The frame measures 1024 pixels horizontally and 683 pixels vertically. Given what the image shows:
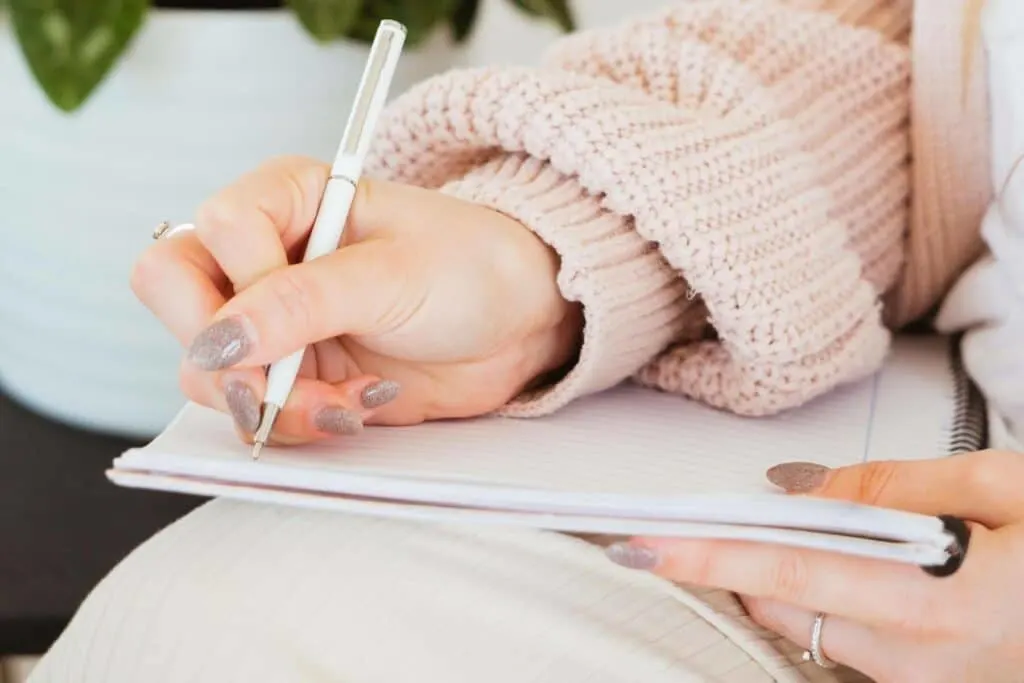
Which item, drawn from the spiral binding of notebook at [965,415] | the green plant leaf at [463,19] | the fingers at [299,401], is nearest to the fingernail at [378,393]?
the fingers at [299,401]

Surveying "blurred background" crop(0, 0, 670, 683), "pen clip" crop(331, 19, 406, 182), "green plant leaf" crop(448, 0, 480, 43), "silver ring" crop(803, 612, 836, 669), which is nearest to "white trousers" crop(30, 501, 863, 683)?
"silver ring" crop(803, 612, 836, 669)

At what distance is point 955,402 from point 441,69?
0.42 meters

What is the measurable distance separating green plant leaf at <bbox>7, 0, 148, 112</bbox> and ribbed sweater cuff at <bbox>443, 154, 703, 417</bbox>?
10.7 inches

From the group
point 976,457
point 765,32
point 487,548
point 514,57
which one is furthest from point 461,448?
point 514,57

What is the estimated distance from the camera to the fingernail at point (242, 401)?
1.13 ft

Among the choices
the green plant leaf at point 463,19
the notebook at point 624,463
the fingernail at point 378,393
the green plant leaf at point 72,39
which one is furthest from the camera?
the green plant leaf at point 463,19

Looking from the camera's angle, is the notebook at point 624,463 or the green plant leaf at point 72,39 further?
the green plant leaf at point 72,39

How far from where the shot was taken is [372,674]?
1.05 ft

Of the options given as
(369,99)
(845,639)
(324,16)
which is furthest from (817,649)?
(324,16)

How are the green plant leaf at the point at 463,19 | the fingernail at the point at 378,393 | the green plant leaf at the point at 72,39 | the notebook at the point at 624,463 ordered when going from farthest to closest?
1. the green plant leaf at the point at 463,19
2. the green plant leaf at the point at 72,39
3. the fingernail at the point at 378,393
4. the notebook at the point at 624,463

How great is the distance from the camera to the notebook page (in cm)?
33

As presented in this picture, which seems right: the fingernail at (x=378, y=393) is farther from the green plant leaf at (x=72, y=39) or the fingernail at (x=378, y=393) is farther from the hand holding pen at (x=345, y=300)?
the green plant leaf at (x=72, y=39)

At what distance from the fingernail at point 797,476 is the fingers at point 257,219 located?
19 centimetres

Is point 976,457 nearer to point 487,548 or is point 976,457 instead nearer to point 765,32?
point 487,548
